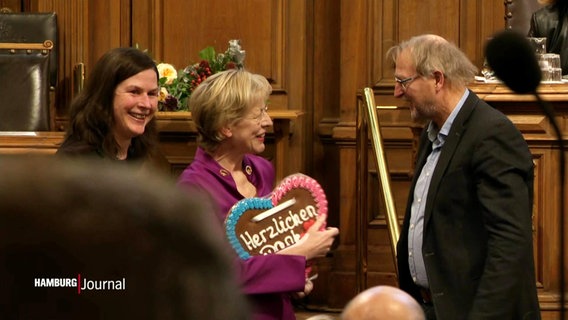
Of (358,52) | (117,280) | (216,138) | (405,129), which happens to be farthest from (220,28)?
(117,280)

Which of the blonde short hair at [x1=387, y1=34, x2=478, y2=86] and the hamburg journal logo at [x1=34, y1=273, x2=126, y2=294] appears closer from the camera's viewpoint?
the hamburg journal logo at [x1=34, y1=273, x2=126, y2=294]

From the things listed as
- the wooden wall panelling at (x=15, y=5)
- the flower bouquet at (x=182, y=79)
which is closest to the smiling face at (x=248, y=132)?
the flower bouquet at (x=182, y=79)

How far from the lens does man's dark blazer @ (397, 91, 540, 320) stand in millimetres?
3010

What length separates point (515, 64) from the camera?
179cm

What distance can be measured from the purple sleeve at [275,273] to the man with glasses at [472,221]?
0.45 metres

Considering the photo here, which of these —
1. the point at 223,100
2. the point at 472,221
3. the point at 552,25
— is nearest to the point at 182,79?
the point at 552,25

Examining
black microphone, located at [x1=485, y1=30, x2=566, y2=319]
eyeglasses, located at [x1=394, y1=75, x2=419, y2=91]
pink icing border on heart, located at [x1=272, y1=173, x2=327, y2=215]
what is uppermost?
black microphone, located at [x1=485, y1=30, x2=566, y2=319]

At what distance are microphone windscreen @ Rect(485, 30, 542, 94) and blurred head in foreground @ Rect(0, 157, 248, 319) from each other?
131 cm

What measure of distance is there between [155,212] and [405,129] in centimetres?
A: 566

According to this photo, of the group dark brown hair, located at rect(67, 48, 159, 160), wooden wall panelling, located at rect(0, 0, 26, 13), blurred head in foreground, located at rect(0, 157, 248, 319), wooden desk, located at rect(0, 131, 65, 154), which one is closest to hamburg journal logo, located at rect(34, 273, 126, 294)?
blurred head in foreground, located at rect(0, 157, 248, 319)

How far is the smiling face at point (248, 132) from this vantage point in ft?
10.2

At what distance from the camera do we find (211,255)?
529 mm

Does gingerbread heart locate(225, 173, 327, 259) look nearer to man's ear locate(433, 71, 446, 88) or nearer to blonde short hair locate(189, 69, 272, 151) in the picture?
blonde short hair locate(189, 69, 272, 151)

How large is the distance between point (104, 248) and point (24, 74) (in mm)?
5446
